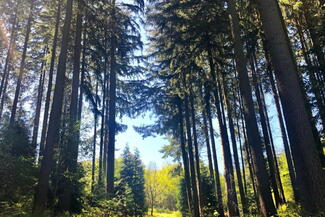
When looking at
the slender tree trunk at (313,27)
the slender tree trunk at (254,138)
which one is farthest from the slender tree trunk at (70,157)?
the slender tree trunk at (313,27)

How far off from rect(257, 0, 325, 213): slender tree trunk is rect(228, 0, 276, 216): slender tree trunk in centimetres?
259

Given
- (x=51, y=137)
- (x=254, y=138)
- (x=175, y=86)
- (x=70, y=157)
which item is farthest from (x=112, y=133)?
(x=254, y=138)

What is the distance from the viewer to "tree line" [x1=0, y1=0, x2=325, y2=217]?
6.14 metres

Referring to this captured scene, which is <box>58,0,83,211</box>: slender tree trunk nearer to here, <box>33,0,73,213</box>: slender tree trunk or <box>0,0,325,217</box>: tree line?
<box>0,0,325,217</box>: tree line

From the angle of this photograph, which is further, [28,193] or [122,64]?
[122,64]

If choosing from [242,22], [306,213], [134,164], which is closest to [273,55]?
[306,213]

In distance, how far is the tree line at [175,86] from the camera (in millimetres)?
6137

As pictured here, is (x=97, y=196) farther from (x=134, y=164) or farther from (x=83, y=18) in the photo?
(x=134, y=164)

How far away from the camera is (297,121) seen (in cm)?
511

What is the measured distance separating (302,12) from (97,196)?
41.5 ft

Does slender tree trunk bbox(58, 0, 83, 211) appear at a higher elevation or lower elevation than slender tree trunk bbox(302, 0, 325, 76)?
lower

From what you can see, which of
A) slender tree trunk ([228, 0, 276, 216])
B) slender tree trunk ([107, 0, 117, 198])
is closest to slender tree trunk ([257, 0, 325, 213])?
slender tree trunk ([228, 0, 276, 216])

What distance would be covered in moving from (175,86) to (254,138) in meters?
8.34

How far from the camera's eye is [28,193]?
28.1 ft
